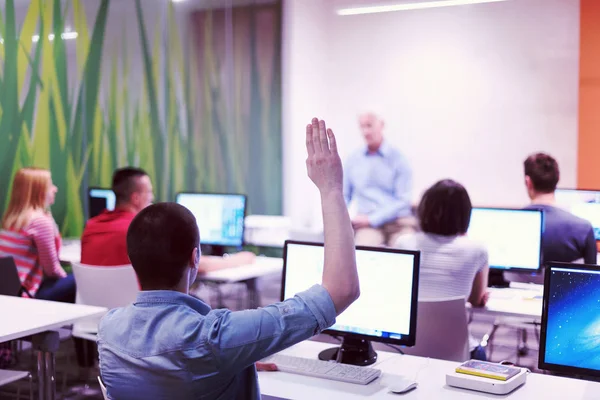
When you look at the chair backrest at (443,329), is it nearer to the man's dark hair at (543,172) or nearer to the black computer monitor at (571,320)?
the black computer monitor at (571,320)

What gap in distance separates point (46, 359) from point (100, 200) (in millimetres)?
3172

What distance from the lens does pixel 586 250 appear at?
160 inches

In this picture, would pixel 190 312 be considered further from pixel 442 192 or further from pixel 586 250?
pixel 586 250

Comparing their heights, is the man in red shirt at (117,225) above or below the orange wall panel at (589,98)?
below

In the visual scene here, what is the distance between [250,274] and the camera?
4727 mm

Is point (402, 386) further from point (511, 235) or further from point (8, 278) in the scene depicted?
point (8, 278)

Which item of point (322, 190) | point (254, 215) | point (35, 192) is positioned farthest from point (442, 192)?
point (254, 215)

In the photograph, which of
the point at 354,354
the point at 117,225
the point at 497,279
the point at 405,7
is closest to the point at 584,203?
the point at 497,279

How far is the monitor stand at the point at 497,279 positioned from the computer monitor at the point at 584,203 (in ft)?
2.56

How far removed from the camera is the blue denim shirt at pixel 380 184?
21.5 ft

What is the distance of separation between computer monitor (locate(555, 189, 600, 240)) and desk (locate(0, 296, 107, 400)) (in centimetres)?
309

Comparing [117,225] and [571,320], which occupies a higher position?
[117,225]

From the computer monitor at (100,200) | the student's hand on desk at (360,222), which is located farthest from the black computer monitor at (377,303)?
the computer monitor at (100,200)

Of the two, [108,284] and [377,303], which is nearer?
[377,303]
